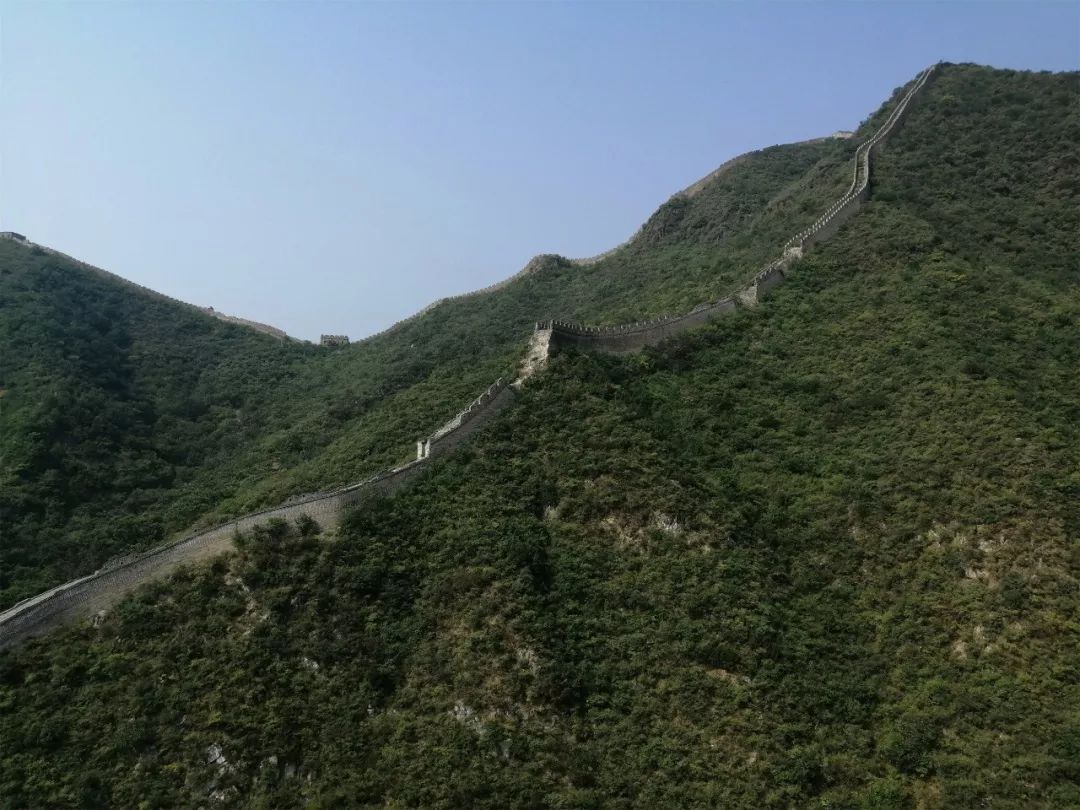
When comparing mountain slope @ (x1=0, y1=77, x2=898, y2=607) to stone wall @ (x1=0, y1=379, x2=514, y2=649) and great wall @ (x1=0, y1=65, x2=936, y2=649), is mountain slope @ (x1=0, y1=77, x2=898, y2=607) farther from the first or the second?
stone wall @ (x1=0, y1=379, x2=514, y2=649)

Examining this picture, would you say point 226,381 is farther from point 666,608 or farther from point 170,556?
point 666,608

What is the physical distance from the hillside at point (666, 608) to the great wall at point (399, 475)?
0.65 meters

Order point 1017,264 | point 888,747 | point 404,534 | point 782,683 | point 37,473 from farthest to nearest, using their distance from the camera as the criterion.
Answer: point 1017,264 → point 37,473 → point 404,534 → point 782,683 → point 888,747

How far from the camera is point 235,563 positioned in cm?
2727

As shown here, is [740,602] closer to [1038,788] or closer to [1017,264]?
[1038,788]

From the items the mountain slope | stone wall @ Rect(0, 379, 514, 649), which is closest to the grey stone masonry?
the mountain slope

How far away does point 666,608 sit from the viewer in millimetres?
25875

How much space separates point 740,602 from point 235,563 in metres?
13.8

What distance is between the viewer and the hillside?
22125 mm

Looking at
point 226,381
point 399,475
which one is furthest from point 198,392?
point 399,475

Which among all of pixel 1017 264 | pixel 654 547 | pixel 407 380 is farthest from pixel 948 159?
pixel 654 547

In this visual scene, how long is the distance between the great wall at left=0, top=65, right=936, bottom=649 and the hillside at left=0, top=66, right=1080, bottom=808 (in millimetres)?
646

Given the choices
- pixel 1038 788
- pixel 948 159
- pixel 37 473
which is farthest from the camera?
pixel 948 159

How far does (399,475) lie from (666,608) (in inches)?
371
